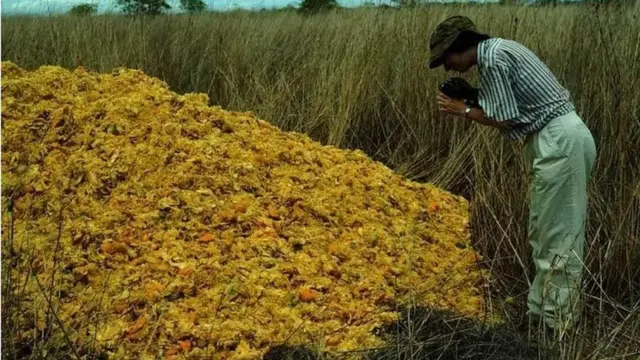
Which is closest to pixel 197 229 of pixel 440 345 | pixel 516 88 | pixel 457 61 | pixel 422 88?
pixel 440 345

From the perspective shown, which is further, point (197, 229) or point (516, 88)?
point (197, 229)

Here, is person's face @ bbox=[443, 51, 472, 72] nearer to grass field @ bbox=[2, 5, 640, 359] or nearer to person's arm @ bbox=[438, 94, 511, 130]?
person's arm @ bbox=[438, 94, 511, 130]

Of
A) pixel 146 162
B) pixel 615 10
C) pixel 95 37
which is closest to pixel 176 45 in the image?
pixel 95 37

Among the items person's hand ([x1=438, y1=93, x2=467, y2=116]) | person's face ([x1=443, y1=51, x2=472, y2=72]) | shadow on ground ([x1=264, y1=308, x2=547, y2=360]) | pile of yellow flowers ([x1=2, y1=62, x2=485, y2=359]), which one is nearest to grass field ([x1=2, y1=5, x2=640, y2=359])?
shadow on ground ([x1=264, y1=308, x2=547, y2=360])

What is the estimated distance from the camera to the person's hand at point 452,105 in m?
2.76

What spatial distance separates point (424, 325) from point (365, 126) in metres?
2.47

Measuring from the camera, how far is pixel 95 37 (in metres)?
5.93

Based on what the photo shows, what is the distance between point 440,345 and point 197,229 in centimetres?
108

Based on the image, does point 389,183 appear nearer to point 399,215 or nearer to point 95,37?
point 399,215

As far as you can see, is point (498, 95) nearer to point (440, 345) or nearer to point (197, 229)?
point (440, 345)

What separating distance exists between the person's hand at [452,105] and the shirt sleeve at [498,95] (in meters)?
0.16

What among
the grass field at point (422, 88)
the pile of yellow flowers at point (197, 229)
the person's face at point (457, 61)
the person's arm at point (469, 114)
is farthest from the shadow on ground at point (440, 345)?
the person's face at point (457, 61)

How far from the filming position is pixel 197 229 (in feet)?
9.53

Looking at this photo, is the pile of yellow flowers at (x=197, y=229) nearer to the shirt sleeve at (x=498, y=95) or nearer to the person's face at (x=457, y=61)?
the shirt sleeve at (x=498, y=95)
